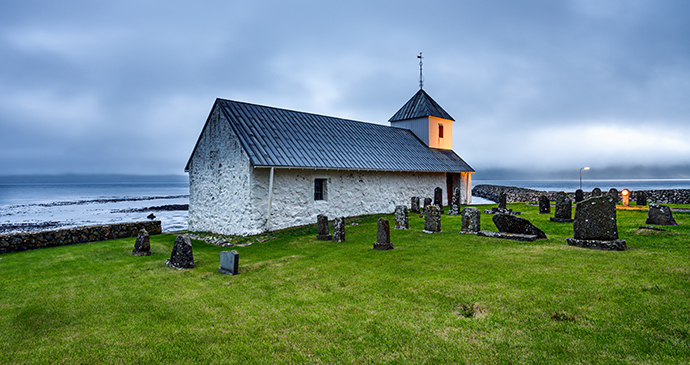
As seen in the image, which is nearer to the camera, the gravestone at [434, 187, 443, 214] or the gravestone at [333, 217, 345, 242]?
the gravestone at [333, 217, 345, 242]

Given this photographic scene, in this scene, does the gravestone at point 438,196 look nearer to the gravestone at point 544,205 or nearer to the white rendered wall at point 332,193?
the white rendered wall at point 332,193

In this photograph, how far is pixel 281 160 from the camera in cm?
1545

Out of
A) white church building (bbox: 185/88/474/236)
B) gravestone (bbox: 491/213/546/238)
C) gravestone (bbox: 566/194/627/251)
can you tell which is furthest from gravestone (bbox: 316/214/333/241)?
gravestone (bbox: 566/194/627/251)

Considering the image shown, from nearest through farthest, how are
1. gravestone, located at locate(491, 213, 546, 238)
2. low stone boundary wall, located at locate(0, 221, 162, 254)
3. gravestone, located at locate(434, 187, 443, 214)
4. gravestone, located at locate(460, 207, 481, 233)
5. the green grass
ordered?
the green grass < gravestone, located at locate(491, 213, 546, 238) < gravestone, located at locate(460, 207, 481, 233) < low stone boundary wall, located at locate(0, 221, 162, 254) < gravestone, located at locate(434, 187, 443, 214)

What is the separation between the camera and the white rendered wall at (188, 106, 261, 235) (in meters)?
14.9

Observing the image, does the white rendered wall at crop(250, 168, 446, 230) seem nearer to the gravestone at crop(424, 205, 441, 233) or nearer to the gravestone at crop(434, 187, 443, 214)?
the gravestone at crop(434, 187, 443, 214)

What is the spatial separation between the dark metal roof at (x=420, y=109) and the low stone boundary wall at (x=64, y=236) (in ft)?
68.3

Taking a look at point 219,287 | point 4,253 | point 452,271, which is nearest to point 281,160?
point 219,287

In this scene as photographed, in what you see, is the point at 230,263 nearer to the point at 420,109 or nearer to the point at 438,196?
the point at 438,196

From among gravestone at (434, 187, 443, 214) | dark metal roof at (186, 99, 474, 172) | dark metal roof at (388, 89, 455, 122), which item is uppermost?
dark metal roof at (388, 89, 455, 122)

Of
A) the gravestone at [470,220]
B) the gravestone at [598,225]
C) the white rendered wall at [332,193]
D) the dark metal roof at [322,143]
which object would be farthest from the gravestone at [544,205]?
the gravestone at [598,225]

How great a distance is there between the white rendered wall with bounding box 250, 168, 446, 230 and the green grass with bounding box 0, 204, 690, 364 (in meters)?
5.81

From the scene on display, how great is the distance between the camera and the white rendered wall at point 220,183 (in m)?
14.9

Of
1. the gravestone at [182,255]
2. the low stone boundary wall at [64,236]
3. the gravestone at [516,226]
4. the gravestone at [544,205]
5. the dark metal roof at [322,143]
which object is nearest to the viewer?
the gravestone at [182,255]
